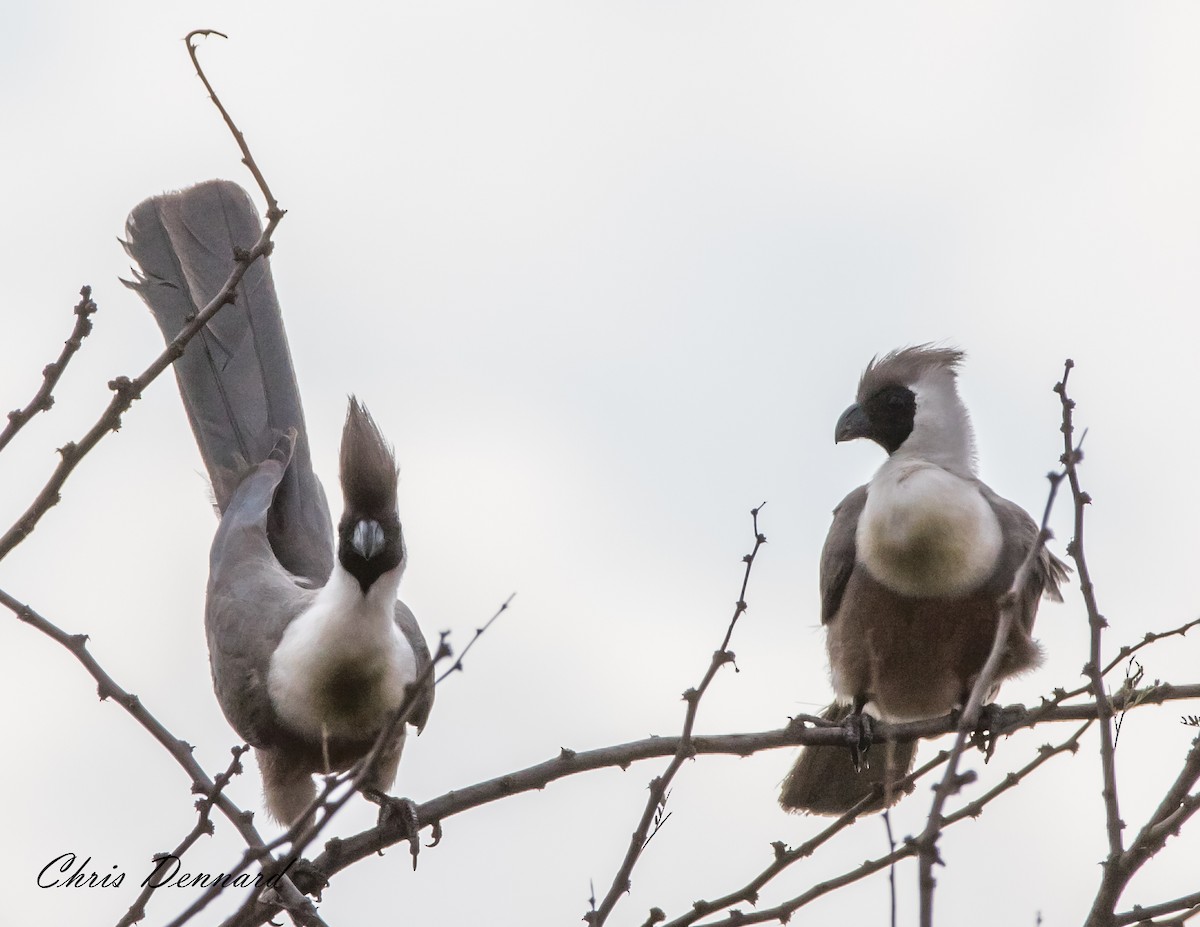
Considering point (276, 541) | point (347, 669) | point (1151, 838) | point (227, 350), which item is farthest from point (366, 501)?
point (1151, 838)

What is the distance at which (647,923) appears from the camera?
2.53 meters

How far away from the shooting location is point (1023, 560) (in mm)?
4711

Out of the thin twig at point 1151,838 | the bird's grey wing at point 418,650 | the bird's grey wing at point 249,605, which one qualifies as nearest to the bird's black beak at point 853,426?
the bird's grey wing at point 418,650

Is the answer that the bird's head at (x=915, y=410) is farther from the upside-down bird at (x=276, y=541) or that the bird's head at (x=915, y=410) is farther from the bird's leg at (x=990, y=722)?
the upside-down bird at (x=276, y=541)

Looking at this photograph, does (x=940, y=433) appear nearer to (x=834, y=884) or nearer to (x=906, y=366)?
(x=906, y=366)

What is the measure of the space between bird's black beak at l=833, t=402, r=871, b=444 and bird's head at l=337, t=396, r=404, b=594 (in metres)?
1.79

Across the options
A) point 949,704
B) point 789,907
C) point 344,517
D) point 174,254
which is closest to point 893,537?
point 949,704

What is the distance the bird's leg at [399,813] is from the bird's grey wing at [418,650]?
0.98 ft

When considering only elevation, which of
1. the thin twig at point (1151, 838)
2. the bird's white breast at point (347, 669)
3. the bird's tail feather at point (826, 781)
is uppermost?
the bird's tail feather at point (826, 781)

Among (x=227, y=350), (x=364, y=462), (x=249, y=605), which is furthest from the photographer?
(x=227, y=350)

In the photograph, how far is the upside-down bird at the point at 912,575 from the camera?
15.9 feet

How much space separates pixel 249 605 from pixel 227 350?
1.18 meters

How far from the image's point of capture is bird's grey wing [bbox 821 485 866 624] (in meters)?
5.20

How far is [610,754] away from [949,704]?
83.8 inches
